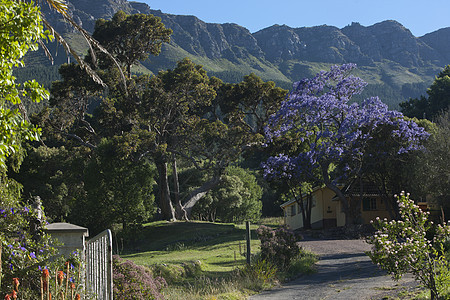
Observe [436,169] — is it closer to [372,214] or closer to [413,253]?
[372,214]

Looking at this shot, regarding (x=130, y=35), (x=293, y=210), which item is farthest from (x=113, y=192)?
(x=293, y=210)

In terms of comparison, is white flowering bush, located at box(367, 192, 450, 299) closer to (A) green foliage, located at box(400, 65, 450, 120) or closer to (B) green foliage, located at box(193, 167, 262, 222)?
(B) green foliage, located at box(193, 167, 262, 222)

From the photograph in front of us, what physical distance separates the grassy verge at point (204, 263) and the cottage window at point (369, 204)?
1113 centimetres

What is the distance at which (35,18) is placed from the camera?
17.4 ft

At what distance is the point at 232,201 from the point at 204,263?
1481 inches

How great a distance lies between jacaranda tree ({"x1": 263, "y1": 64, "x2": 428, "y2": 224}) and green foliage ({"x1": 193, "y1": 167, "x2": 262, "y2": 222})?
19759 mm

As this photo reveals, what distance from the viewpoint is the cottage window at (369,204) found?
129ft

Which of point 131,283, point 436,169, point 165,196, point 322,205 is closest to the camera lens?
point 131,283

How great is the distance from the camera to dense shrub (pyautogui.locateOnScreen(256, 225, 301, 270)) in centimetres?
1641

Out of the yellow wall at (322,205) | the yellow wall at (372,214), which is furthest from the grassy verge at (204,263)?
A: the yellow wall at (322,205)

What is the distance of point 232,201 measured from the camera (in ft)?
185

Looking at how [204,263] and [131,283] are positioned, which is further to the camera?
[204,263]

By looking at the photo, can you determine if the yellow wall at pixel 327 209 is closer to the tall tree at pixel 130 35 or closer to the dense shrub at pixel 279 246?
the tall tree at pixel 130 35

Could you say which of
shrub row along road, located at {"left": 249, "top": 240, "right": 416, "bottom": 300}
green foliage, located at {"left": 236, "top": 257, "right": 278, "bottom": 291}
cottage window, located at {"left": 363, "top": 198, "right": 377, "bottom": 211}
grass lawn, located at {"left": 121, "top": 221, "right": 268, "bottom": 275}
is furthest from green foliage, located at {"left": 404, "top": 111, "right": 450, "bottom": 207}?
green foliage, located at {"left": 236, "top": 257, "right": 278, "bottom": 291}
